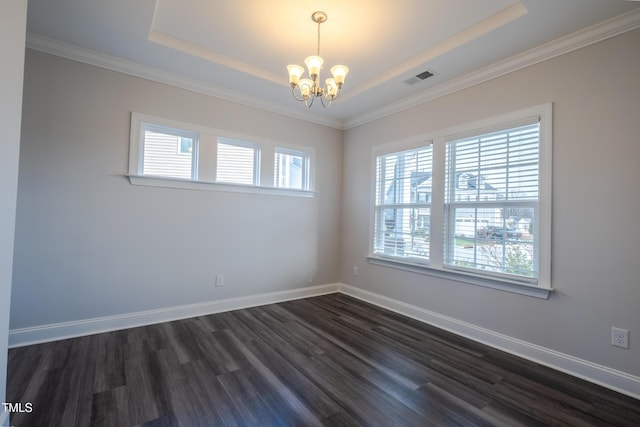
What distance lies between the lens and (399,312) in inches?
144

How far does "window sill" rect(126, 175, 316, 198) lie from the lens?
3.08 metres

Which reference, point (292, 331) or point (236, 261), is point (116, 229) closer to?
point (236, 261)

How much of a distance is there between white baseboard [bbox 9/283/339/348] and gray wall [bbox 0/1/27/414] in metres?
1.41

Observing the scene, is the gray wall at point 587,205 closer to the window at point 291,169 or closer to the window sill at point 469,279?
the window sill at point 469,279

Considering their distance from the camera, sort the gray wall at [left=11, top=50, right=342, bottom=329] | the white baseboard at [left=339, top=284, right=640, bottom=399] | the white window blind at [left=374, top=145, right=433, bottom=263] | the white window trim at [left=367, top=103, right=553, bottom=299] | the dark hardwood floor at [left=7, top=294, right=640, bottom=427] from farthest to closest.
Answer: the white window blind at [left=374, top=145, right=433, bottom=263] < the gray wall at [left=11, top=50, right=342, bottom=329] < the white window trim at [left=367, top=103, right=553, bottom=299] < the white baseboard at [left=339, top=284, right=640, bottom=399] < the dark hardwood floor at [left=7, top=294, right=640, bottom=427]

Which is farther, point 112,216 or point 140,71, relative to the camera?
point 140,71

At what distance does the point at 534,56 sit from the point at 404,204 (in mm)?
1891

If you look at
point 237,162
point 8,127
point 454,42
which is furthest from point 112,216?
point 454,42

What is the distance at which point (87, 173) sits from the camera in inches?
111

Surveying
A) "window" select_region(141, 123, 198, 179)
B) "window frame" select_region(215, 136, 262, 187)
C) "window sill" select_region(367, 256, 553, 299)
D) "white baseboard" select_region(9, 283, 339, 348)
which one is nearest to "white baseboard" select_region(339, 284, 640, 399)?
"window sill" select_region(367, 256, 553, 299)

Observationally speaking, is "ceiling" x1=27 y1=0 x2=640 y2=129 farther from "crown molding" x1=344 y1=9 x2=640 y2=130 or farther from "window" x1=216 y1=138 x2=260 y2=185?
"window" x1=216 y1=138 x2=260 y2=185

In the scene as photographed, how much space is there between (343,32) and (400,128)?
5.18 feet

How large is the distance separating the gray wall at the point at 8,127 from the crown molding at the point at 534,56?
3.41 metres

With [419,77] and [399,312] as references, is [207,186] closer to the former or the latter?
[419,77]
